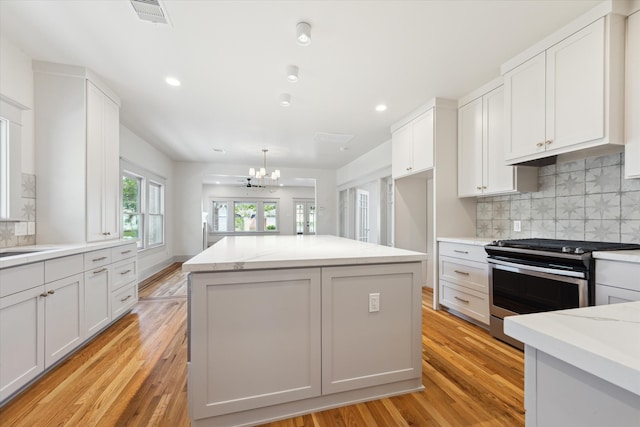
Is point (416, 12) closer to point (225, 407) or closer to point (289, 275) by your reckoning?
point (289, 275)

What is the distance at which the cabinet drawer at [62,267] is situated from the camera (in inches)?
76.5

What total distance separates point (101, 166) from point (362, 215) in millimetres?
5106

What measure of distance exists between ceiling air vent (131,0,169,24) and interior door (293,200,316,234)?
30.4ft

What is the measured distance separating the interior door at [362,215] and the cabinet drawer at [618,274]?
4.61m

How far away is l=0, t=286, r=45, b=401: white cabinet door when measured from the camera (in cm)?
162

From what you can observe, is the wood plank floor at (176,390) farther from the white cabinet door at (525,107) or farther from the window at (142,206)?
the window at (142,206)

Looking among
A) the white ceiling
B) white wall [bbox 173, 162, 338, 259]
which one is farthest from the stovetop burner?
white wall [bbox 173, 162, 338, 259]

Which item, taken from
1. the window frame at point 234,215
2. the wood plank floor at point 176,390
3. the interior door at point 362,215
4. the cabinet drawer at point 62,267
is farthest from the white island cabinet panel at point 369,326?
the window frame at point 234,215

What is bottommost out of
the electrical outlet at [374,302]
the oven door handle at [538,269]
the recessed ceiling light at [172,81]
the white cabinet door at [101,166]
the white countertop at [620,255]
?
the electrical outlet at [374,302]

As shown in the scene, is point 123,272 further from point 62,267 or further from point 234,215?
point 234,215

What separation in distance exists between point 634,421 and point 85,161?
3608 mm

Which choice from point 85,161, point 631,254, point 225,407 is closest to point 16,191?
point 85,161

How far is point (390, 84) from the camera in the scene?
2.95m

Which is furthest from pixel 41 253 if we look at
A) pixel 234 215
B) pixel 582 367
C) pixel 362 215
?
pixel 234 215
